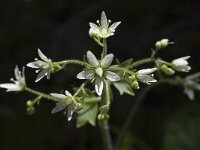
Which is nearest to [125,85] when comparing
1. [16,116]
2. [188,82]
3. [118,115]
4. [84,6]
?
[188,82]

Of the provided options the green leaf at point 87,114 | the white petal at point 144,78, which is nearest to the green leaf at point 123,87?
the white petal at point 144,78

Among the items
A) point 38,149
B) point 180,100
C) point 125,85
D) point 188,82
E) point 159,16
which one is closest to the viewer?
point 125,85

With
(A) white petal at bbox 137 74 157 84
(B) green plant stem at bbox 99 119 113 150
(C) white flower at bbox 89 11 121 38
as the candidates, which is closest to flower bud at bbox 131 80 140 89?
(A) white petal at bbox 137 74 157 84

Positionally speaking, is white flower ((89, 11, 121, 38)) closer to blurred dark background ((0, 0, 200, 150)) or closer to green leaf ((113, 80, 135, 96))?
green leaf ((113, 80, 135, 96))

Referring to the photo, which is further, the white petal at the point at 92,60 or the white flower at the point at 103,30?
the white flower at the point at 103,30

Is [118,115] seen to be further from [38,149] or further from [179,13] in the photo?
[179,13]

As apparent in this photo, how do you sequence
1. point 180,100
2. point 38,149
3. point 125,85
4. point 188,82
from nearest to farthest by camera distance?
point 125,85 → point 188,82 → point 38,149 → point 180,100

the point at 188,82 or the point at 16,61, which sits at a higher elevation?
the point at 16,61

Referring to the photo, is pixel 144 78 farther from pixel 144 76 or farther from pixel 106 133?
pixel 106 133

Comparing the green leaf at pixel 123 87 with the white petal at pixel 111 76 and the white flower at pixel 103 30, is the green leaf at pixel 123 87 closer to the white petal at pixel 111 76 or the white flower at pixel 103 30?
the white petal at pixel 111 76
